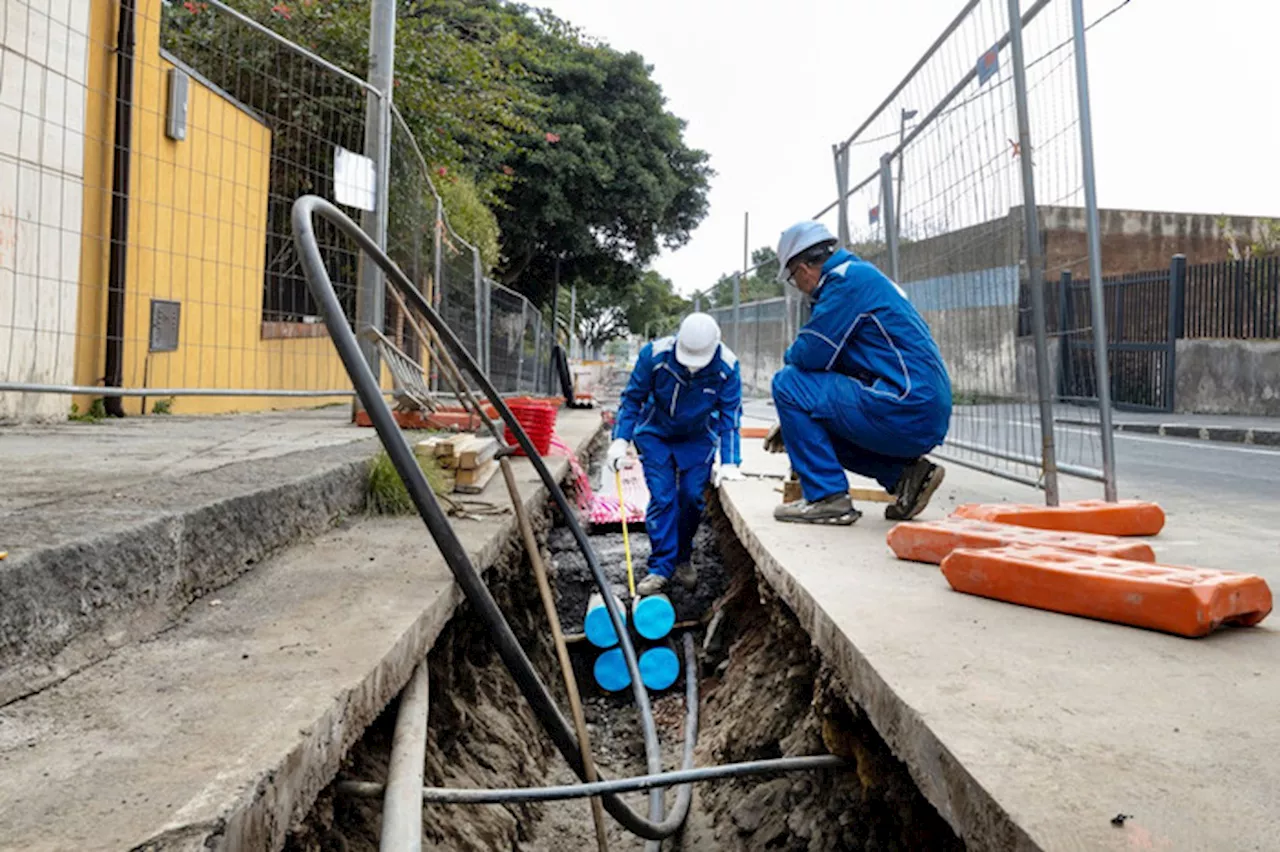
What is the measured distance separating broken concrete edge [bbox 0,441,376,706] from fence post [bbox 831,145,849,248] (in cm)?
473

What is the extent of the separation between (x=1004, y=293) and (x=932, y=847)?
314 cm

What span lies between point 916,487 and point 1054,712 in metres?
2.38

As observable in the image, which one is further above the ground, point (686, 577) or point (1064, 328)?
point (1064, 328)

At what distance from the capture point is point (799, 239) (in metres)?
4.12

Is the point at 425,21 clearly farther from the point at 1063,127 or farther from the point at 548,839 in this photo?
the point at 548,839

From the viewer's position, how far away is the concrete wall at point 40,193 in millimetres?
4160

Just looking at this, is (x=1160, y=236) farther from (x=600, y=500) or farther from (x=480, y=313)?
(x=600, y=500)

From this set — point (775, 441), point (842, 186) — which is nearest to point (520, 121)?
point (842, 186)

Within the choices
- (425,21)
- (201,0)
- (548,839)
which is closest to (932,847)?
(548,839)

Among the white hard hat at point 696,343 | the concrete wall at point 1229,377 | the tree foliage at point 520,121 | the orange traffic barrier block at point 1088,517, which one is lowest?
the orange traffic barrier block at point 1088,517

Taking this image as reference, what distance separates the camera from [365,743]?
2037 millimetres

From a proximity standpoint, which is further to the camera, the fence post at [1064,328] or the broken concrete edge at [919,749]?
the fence post at [1064,328]

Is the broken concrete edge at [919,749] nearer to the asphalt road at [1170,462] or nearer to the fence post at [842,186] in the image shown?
the asphalt road at [1170,462]

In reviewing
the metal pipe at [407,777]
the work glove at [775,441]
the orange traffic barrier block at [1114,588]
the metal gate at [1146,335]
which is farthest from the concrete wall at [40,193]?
the metal gate at [1146,335]
